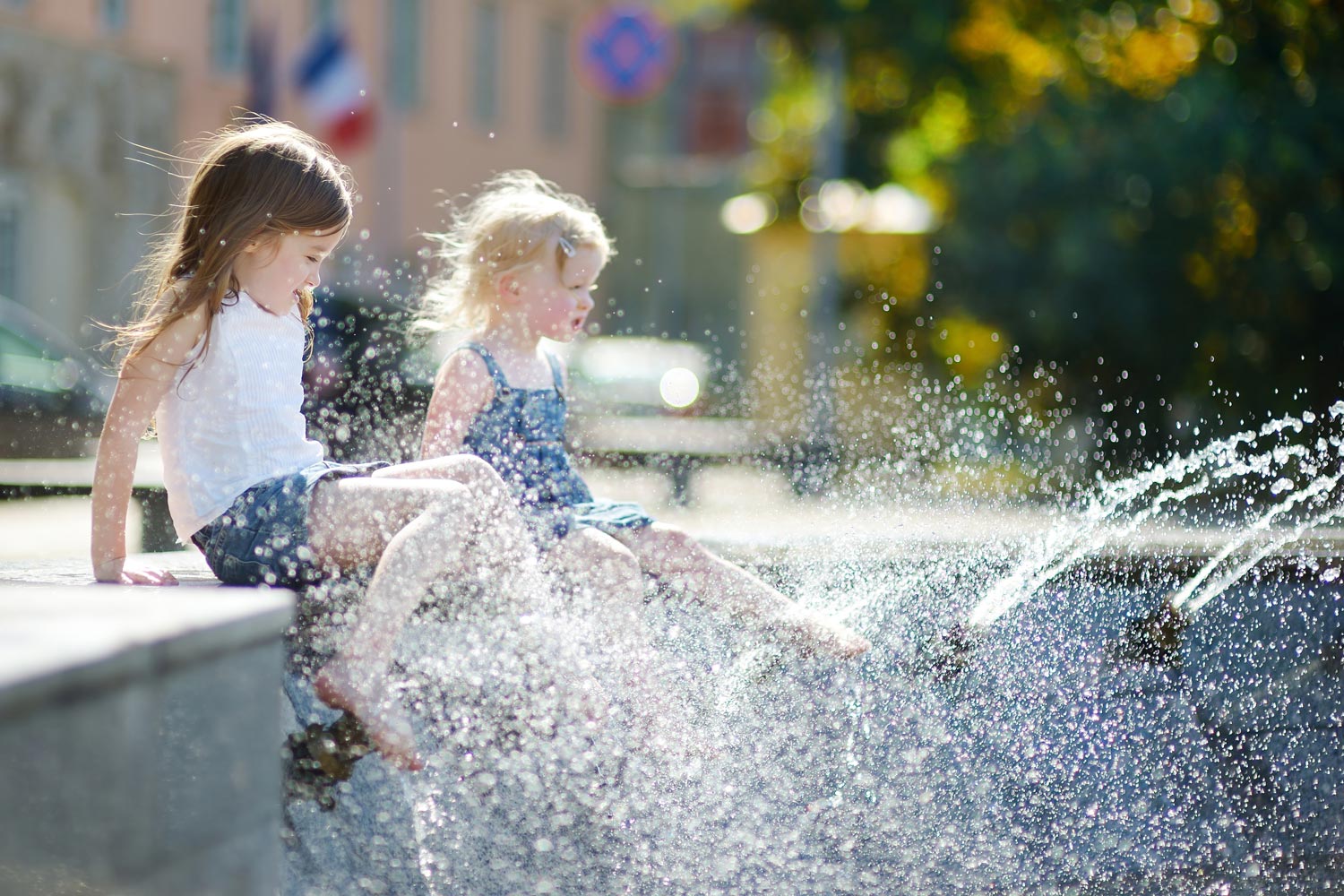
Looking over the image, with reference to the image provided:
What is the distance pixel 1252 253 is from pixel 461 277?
1019cm

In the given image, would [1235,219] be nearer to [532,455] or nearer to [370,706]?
[532,455]

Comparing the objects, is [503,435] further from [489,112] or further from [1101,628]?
[489,112]

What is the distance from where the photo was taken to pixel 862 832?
3617 mm

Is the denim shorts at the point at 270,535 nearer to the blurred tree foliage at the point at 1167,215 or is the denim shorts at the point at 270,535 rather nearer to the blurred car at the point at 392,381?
the blurred car at the point at 392,381

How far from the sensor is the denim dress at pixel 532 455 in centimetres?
400

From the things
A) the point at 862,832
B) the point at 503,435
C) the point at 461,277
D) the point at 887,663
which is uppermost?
the point at 461,277

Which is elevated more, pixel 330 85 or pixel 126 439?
pixel 330 85

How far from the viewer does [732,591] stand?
385 cm

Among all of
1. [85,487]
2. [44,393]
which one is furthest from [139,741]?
[44,393]

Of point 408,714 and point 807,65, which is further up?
point 807,65

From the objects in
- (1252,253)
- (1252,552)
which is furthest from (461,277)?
(1252,253)

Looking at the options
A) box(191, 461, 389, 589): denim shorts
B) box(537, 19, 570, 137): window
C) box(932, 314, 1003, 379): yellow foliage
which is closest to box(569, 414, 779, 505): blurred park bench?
box(932, 314, 1003, 379): yellow foliage

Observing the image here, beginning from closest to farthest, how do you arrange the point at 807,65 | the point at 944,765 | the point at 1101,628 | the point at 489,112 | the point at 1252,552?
the point at 944,765, the point at 1101,628, the point at 1252,552, the point at 807,65, the point at 489,112

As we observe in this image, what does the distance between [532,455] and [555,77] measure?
95.8 feet
